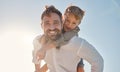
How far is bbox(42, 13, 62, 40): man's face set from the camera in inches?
137

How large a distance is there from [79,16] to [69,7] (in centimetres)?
26

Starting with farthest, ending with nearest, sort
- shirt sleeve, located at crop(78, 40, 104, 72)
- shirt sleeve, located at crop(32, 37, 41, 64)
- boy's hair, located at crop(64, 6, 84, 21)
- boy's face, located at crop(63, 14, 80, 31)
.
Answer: boy's hair, located at crop(64, 6, 84, 21)
boy's face, located at crop(63, 14, 80, 31)
shirt sleeve, located at crop(32, 37, 41, 64)
shirt sleeve, located at crop(78, 40, 104, 72)

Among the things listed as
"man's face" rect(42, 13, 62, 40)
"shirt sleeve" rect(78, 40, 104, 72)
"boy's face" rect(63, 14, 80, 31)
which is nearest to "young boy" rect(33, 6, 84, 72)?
"boy's face" rect(63, 14, 80, 31)

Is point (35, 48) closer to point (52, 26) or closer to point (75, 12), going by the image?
point (52, 26)

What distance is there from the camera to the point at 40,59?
378 centimetres

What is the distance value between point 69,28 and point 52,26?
2.11 ft

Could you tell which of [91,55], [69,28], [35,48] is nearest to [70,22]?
[69,28]

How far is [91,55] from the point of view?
11.3 feet

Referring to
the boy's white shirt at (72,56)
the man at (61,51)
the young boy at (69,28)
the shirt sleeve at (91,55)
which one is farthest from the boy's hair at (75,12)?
the shirt sleeve at (91,55)

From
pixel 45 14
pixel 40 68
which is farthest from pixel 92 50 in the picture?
pixel 40 68

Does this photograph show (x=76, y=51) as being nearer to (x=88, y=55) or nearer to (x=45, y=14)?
(x=88, y=55)

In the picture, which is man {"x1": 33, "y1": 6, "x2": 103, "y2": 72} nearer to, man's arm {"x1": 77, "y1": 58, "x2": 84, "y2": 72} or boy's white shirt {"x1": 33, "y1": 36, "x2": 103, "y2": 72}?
boy's white shirt {"x1": 33, "y1": 36, "x2": 103, "y2": 72}

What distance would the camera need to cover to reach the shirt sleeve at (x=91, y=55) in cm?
341

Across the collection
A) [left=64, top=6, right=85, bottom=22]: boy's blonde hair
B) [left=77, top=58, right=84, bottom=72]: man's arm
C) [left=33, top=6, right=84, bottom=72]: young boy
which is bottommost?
[left=77, top=58, right=84, bottom=72]: man's arm
